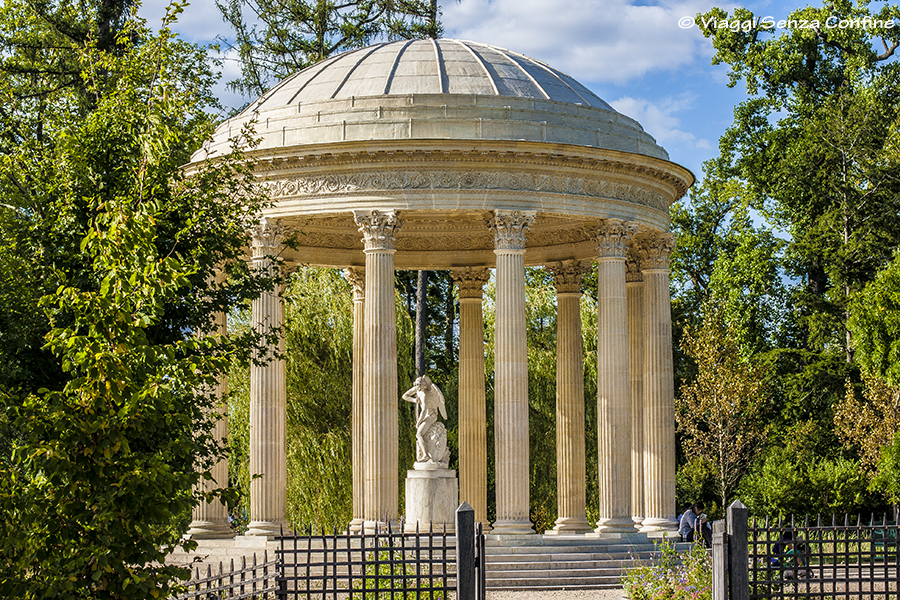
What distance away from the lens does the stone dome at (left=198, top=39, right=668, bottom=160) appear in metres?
48.7

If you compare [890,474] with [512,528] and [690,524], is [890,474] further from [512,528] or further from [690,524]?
[512,528]

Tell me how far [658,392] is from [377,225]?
15.4 m

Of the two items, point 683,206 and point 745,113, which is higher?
point 745,113

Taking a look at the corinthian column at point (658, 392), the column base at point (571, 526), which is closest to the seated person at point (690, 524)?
the corinthian column at point (658, 392)

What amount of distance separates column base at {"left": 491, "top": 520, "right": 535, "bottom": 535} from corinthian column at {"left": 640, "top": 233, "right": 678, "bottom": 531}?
752cm

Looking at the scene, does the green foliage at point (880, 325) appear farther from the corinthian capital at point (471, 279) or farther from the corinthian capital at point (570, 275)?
the corinthian capital at point (471, 279)

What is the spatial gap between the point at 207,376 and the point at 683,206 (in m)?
73.1

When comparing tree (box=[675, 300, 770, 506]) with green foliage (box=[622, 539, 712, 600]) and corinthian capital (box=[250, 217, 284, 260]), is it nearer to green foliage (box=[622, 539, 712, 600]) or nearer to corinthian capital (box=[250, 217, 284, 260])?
corinthian capital (box=[250, 217, 284, 260])

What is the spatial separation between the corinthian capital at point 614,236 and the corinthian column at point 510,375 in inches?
149

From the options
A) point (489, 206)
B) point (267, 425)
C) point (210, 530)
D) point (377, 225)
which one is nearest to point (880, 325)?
point (489, 206)

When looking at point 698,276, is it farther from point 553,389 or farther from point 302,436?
point 302,436

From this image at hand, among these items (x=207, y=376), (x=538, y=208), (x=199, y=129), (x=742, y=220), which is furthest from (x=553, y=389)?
(x=207, y=376)

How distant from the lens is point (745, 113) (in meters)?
84.6

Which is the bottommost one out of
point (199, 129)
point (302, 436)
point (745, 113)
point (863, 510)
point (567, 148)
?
point (863, 510)
